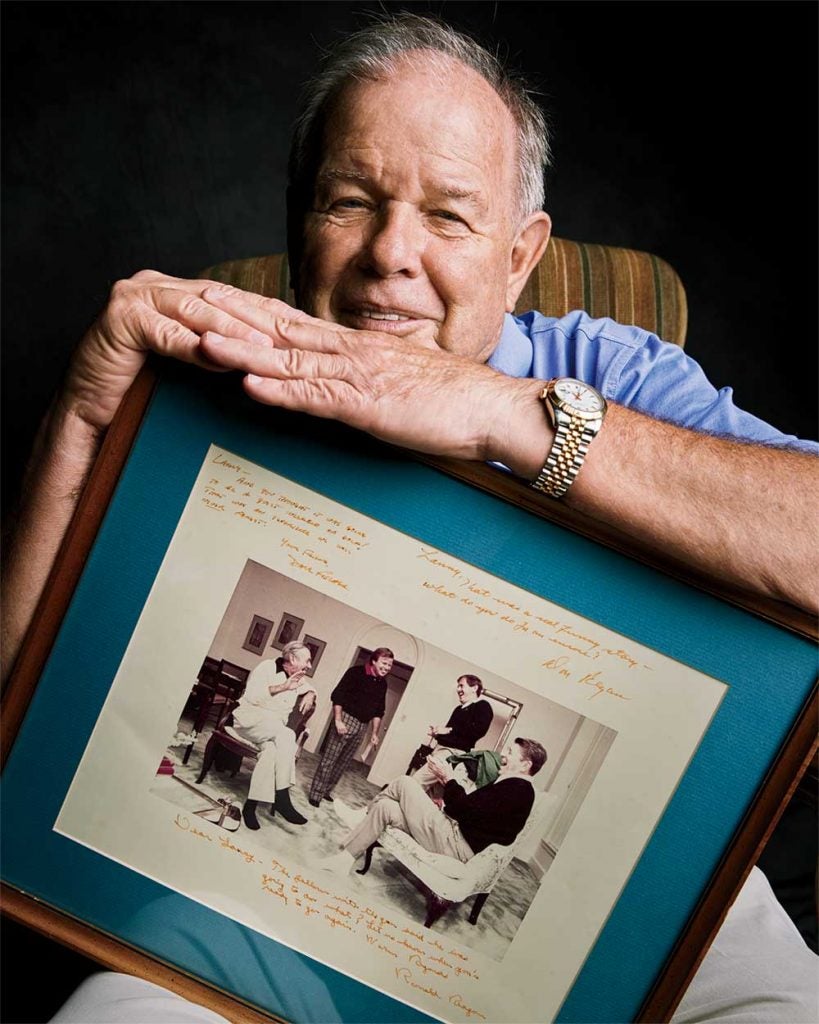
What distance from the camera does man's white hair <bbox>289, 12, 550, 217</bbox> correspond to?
1.55m

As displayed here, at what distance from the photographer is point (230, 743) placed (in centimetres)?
114

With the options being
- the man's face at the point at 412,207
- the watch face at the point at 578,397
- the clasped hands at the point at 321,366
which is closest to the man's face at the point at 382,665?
the clasped hands at the point at 321,366

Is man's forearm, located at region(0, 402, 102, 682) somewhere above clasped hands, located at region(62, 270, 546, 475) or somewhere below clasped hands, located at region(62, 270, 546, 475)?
below

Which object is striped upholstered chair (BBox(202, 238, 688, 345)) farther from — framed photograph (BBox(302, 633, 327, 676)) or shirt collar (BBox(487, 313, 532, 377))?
framed photograph (BBox(302, 633, 327, 676))

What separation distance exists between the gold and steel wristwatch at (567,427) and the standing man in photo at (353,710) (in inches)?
9.6

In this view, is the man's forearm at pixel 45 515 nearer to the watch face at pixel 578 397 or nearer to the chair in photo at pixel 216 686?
the chair in photo at pixel 216 686

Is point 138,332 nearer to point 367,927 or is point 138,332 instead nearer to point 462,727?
point 462,727

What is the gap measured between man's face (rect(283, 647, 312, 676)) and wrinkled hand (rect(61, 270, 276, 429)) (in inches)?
12.2

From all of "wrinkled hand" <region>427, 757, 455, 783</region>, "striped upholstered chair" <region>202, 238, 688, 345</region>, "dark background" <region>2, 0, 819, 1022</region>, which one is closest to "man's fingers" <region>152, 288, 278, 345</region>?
"wrinkled hand" <region>427, 757, 455, 783</region>

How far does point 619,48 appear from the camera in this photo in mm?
2564

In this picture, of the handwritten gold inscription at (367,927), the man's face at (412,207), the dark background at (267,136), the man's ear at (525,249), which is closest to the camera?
the handwritten gold inscription at (367,927)

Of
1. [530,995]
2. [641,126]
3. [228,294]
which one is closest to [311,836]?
[530,995]

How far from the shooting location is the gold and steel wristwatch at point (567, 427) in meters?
1.07

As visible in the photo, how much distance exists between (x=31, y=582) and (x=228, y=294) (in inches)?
16.8
